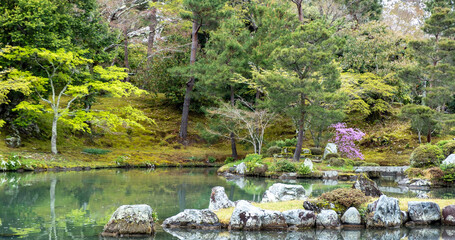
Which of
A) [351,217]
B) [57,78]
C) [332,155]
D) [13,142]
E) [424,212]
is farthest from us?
[57,78]

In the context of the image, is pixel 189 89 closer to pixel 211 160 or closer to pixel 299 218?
pixel 211 160

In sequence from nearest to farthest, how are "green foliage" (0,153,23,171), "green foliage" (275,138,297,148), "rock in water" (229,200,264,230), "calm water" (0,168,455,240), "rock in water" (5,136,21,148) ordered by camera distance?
"calm water" (0,168,455,240), "rock in water" (229,200,264,230), "green foliage" (0,153,23,171), "rock in water" (5,136,21,148), "green foliage" (275,138,297,148)

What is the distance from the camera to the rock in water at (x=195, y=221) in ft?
29.0

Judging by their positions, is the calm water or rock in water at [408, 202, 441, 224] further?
rock in water at [408, 202, 441, 224]

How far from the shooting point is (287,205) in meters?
9.91

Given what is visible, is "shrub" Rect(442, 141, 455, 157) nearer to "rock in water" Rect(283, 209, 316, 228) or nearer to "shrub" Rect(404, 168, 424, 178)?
"shrub" Rect(404, 168, 424, 178)

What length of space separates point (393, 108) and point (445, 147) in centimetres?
1067

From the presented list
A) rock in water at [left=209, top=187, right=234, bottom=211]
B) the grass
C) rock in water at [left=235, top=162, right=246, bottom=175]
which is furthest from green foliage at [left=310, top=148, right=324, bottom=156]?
rock in water at [left=209, top=187, right=234, bottom=211]

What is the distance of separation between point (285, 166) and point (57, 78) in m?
13.0

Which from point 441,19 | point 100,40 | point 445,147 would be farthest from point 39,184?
point 441,19

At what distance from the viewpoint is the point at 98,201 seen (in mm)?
12102

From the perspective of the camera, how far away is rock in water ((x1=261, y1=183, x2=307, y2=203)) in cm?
1117

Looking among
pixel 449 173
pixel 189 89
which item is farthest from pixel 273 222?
pixel 189 89

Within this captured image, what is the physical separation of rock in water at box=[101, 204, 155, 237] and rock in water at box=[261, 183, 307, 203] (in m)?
3.86
